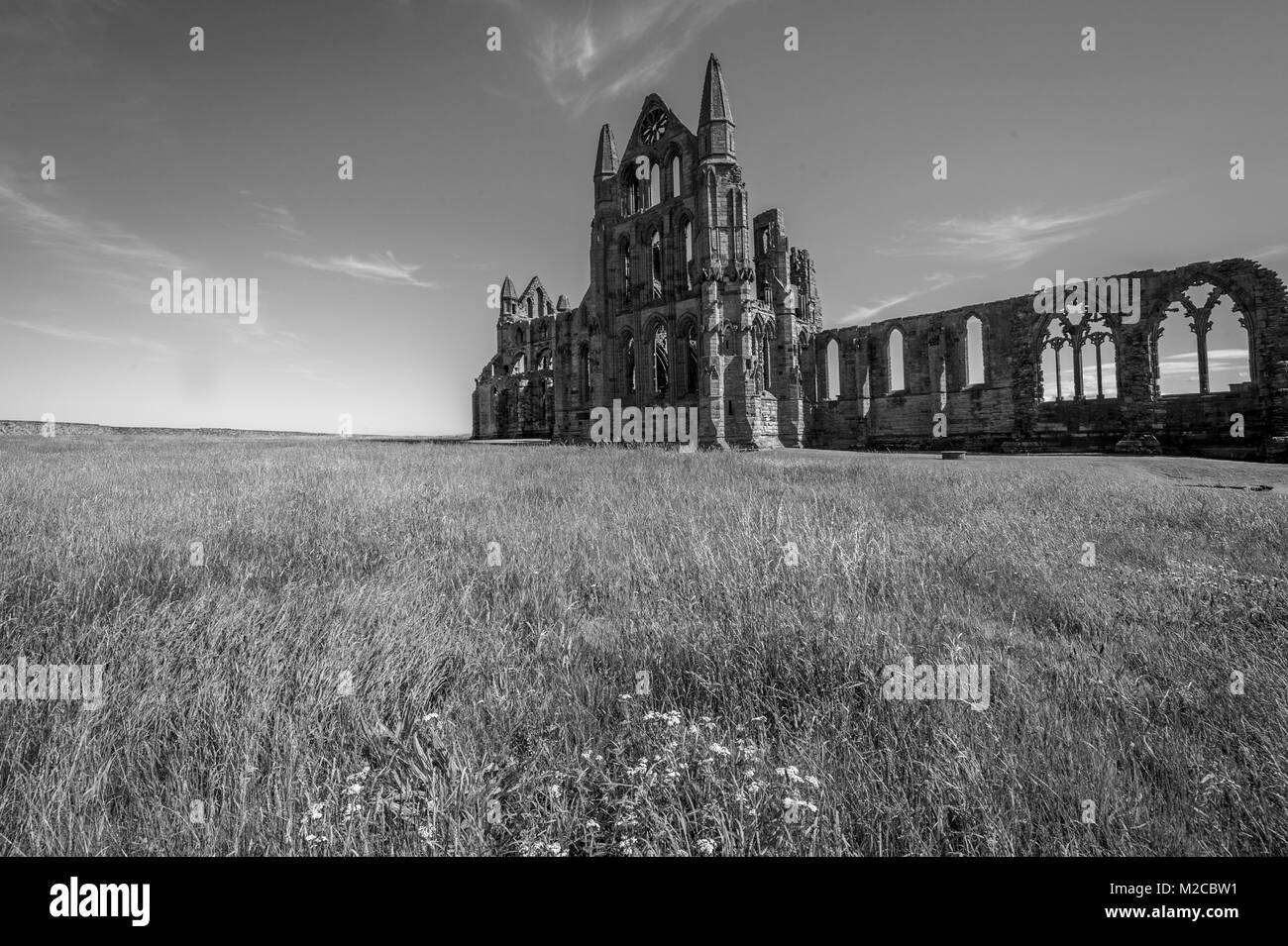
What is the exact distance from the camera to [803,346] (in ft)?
106

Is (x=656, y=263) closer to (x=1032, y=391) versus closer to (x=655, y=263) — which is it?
(x=655, y=263)

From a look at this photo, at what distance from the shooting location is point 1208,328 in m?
22.4

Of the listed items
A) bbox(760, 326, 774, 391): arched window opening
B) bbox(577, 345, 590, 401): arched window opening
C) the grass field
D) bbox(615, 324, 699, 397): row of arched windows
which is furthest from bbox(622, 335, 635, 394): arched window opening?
the grass field

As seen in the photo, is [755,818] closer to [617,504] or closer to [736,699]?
[736,699]

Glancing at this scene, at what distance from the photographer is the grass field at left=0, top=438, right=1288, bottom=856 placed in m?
1.38

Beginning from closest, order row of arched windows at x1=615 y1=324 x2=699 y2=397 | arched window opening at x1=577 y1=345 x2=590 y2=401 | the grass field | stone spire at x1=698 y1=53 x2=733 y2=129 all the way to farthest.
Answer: the grass field
stone spire at x1=698 y1=53 x2=733 y2=129
row of arched windows at x1=615 y1=324 x2=699 y2=397
arched window opening at x1=577 y1=345 x2=590 y2=401

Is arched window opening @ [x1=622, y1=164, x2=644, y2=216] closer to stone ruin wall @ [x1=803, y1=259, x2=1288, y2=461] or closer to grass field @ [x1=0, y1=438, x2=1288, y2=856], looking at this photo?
stone ruin wall @ [x1=803, y1=259, x2=1288, y2=461]
